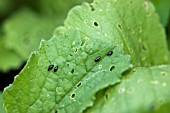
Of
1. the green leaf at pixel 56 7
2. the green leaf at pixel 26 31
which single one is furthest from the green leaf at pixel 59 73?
the green leaf at pixel 56 7

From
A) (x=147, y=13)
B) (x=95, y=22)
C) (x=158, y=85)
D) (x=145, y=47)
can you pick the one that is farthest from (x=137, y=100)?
(x=147, y=13)

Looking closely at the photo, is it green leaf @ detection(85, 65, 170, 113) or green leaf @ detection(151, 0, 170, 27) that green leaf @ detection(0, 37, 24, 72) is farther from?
green leaf @ detection(85, 65, 170, 113)

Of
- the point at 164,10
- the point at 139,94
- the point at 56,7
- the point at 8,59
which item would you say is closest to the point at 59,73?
the point at 139,94

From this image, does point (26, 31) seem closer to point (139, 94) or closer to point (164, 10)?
point (164, 10)

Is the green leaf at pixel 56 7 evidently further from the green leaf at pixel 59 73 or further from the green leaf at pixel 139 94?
the green leaf at pixel 139 94

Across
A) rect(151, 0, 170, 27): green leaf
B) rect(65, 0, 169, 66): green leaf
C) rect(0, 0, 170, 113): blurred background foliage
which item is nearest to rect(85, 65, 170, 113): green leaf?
rect(65, 0, 169, 66): green leaf
